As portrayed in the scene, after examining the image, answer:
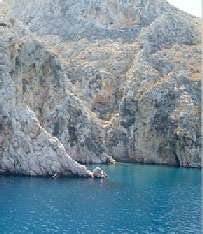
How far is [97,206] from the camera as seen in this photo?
45281mm

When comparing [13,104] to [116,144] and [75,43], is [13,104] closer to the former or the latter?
[116,144]

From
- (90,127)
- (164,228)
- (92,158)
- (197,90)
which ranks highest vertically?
(197,90)

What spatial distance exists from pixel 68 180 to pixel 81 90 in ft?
195

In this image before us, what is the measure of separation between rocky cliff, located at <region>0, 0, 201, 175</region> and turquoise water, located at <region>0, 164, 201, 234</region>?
30.8ft

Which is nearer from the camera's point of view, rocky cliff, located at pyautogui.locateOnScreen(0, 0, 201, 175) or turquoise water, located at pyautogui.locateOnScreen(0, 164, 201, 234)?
turquoise water, located at pyautogui.locateOnScreen(0, 164, 201, 234)

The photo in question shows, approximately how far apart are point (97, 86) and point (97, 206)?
249 feet

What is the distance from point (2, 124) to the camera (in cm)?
6556

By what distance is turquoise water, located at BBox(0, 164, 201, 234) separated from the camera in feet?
122

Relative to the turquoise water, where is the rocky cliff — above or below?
above

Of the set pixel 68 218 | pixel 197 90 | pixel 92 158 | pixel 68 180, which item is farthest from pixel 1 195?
pixel 197 90

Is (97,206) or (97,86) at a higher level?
(97,86)

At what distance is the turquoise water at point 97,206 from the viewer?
37.2m

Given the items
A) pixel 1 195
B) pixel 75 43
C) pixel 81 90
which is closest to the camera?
pixel 1 195

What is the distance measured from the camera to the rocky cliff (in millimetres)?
66062
